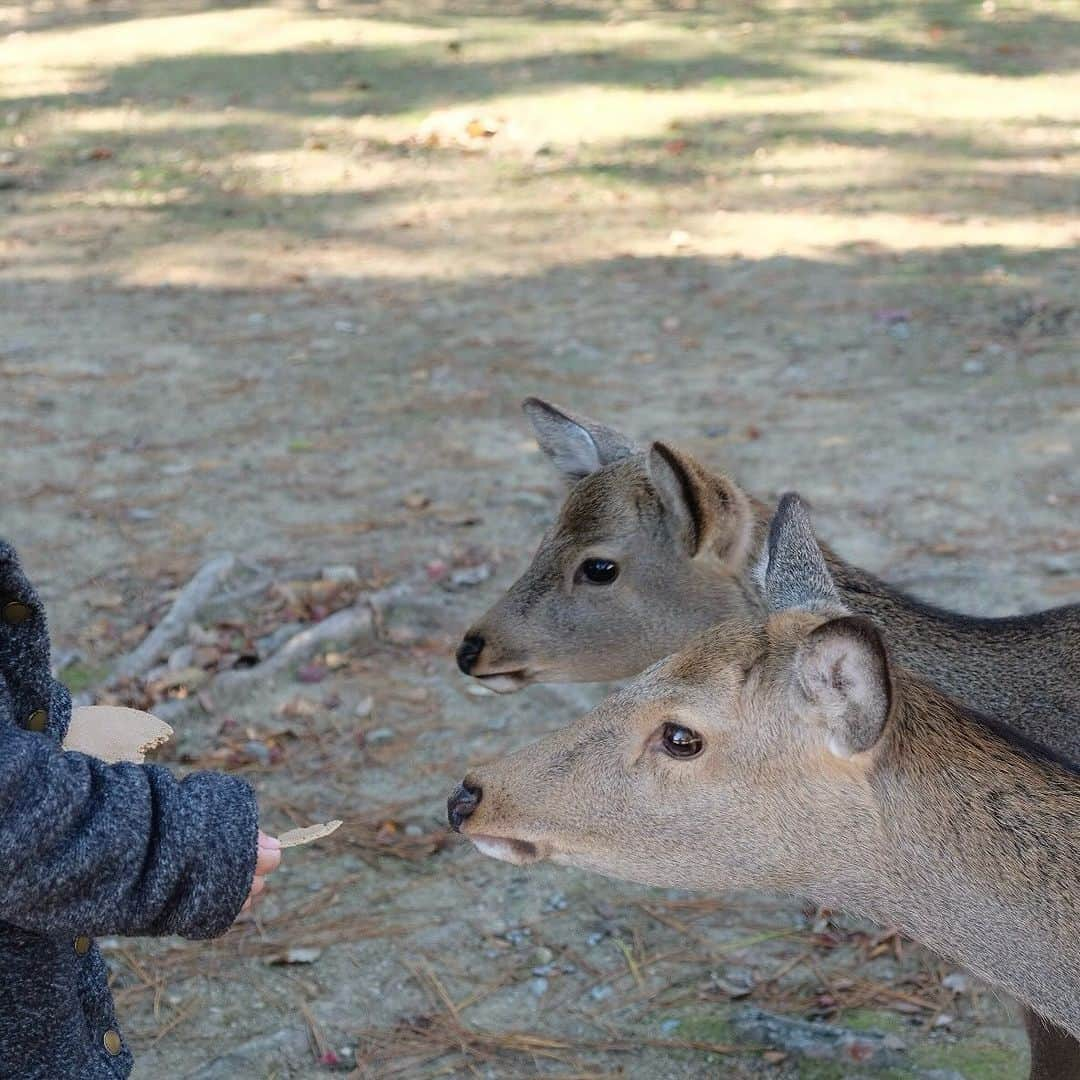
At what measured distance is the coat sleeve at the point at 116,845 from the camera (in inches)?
101

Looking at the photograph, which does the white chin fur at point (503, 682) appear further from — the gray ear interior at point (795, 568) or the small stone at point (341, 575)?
the small stone at point (341, 575)

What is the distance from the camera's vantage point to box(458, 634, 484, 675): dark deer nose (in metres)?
4.52

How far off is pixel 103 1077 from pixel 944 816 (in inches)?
64.2

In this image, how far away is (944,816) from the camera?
301 centimetres

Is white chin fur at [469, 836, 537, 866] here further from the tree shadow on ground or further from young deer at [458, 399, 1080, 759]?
the tree shadow on ground

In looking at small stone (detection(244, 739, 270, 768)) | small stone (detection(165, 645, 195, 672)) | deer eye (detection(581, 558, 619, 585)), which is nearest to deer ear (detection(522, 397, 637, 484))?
deer eye (detection(581, 558, 619, 585))

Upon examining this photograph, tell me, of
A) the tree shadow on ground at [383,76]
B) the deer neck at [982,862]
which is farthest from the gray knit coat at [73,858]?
the tree shadow on ground at [383,76]

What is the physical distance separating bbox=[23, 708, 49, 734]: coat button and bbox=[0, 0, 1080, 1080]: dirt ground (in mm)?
1571

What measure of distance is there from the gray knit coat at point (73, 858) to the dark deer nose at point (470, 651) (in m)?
1.60

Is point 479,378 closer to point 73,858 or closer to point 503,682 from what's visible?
point 503,682

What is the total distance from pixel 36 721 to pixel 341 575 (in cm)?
342

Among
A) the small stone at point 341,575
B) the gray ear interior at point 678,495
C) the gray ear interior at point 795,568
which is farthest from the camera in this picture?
the small stone at point 341,575

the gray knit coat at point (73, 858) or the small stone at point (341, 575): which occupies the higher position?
the gray knit coat at point (73, 858)

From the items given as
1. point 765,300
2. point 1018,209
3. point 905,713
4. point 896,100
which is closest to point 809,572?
point 905,713
